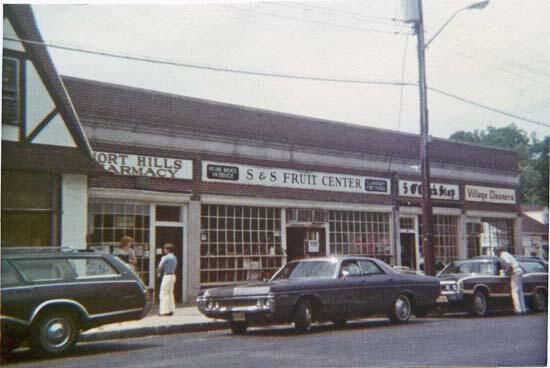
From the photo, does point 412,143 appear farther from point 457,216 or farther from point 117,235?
point 117,235

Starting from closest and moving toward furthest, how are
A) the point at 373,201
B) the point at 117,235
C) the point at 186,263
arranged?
the point at 117,235
the point at 186,263
the point at 373,201

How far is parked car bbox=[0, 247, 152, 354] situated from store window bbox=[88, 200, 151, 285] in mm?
3286

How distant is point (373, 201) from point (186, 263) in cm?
555

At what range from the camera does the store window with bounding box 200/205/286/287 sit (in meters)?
17.2

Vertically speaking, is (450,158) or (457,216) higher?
(450,158)

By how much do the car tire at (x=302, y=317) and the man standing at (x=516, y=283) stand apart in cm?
539

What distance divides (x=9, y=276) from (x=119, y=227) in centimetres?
570

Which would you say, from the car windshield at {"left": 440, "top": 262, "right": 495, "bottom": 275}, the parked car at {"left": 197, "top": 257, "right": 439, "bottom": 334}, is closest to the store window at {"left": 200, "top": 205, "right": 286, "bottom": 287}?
the parked car at {"left": 197, "top": 257, "right": 439, "bottom": 334}

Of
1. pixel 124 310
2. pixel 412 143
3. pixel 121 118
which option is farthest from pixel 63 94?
pixel 412 143

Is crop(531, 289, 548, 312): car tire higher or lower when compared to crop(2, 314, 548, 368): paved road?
higher

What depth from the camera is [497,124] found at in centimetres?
1570

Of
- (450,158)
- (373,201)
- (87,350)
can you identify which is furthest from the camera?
(450,158)

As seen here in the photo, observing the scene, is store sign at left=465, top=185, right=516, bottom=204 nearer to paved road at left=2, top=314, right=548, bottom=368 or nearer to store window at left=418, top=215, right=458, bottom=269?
store window at left=418, top=215, right=458, bottom=269

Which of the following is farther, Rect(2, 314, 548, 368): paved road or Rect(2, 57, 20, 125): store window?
Rect(2, 57, 20, 125): store window
